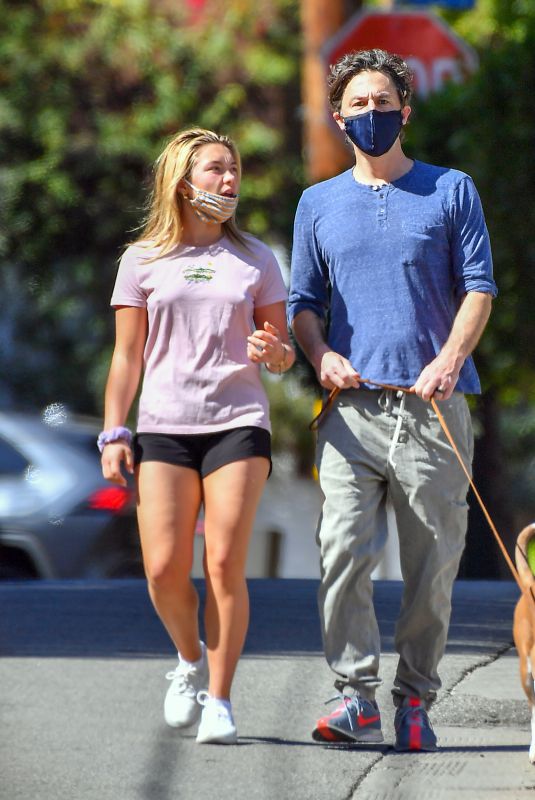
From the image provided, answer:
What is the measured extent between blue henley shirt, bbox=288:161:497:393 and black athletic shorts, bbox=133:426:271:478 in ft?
1.38

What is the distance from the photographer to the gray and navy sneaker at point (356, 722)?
221 inches

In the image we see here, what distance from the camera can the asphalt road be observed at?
5.29 meters

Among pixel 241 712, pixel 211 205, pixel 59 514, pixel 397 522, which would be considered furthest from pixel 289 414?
pixel 397 522

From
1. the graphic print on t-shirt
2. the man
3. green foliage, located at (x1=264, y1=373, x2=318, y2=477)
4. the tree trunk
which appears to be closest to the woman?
the graphic print on t-shirt

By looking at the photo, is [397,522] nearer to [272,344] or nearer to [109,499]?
[272,344]

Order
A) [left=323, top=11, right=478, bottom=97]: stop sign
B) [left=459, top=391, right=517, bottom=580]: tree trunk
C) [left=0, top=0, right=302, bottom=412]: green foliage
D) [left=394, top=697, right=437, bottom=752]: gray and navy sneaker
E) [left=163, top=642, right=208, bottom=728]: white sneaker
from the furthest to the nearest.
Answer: [left=0, top=0, right=302, bottom=412]: green foliage, [left=459, top=391, right=517, bottom=580]: tree trunk, [left=323, top=11, right=478, bottom=97]: stop sign, [left=163, top=642, right=208, bottom=728]: white sneaker, [left=394, top=697, right=437, bottom=752]: gray and navy sneaker

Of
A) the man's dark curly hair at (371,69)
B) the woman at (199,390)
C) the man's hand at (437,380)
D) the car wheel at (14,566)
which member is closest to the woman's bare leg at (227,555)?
the woman at (199,390)

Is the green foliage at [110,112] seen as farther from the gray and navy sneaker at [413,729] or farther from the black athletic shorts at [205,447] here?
the gray and navy sneaker at [413,729]

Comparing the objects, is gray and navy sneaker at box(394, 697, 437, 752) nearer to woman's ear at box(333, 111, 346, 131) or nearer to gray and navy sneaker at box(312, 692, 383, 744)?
gray and navy sneaker at box(312, 692, 383, 744)

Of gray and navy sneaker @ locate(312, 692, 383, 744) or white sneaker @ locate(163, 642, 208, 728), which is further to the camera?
white sneaker @ locate(163, 642, 208, 728)

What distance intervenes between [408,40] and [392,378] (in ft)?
20.2

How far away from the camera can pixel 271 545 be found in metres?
13.0

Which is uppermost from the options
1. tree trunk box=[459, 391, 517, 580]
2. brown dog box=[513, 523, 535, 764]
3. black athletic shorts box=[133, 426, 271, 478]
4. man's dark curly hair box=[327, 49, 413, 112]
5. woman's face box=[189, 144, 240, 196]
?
man's dark curly hair box=[327, 49, 413, 112]

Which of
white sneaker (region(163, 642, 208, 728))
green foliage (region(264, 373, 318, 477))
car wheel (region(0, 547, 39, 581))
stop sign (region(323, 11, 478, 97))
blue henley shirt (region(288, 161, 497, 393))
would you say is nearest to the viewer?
blue henley shirt (region(288, 161, 497, 393))
